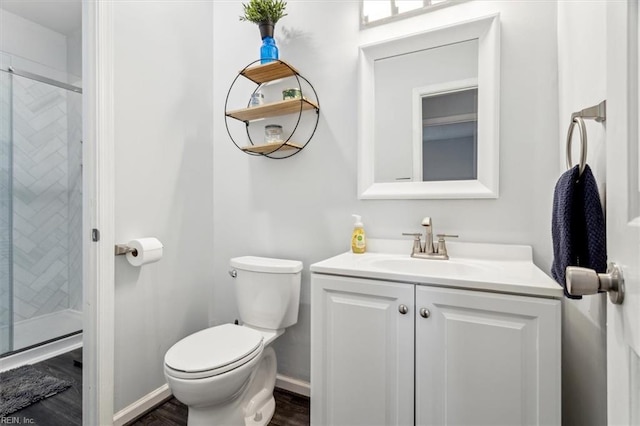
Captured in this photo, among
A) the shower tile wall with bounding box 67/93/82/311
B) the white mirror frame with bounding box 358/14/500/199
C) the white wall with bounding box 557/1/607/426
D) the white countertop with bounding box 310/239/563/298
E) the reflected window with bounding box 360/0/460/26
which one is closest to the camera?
the white wall with bounding box 557/1/607/426

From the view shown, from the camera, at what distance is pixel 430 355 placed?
1.01m

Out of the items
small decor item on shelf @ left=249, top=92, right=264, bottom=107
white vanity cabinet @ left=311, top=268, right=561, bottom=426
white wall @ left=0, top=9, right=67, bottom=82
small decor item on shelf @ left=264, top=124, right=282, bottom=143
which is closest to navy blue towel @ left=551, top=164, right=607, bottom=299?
white vanity cabinet @ left=311, top=268, right=561, bottom=426

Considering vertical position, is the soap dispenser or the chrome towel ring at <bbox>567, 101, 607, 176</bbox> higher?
the chrome towel ring at <bbox>567, 101, 607, 176</bbox>

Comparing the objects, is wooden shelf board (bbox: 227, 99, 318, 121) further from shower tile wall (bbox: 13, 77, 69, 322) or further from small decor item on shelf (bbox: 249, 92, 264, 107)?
shower tile wall (bbox: 13, 77, 69, 322)

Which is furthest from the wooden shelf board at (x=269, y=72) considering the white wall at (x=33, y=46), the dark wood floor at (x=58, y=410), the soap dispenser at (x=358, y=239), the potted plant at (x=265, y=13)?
the white wall at (x=33, y=46)

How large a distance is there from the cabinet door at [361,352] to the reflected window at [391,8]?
1249 millimetres

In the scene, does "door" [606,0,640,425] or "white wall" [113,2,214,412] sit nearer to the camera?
"door" [606,0,640,425]

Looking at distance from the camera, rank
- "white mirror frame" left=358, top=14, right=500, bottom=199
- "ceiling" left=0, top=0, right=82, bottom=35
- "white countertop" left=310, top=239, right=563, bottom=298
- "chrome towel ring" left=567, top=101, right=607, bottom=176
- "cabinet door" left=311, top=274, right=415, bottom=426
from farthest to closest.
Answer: "ceiling" left=0, top=0, right=82, bottom=35 → "white mirror frame" left=358, top=14, right=500, bottom=199 → "cabinet door" left=311, top=274, right=415, bottom=426 → "white countertop" left=310, top=239, right=563, bottom=298 → "chrome towel ring" left=567, top=101, right=607, bottom=176

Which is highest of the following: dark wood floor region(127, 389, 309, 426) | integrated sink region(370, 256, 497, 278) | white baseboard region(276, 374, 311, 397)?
integrated sink region(370, 256, 497, 278)

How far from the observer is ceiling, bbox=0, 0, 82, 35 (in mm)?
2236

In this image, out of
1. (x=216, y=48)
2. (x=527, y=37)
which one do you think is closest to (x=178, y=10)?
(x=216, y=48)

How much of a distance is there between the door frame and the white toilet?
1.30ft

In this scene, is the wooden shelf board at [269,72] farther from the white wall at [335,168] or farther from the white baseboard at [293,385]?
the white baseboard at [293,385]

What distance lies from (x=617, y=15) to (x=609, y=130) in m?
0.16
